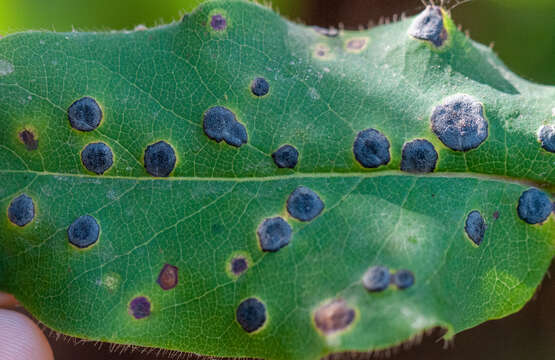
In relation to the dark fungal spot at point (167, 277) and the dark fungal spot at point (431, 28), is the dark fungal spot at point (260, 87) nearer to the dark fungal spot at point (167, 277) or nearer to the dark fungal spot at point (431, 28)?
the dark fungal spot at point (431, 28)

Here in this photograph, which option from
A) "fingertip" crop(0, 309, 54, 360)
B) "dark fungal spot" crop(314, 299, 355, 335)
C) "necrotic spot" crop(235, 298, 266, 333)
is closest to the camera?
"dark fungal spot" crop(314, 299, 355, 335)

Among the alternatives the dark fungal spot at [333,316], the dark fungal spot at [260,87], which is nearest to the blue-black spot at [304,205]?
the dark fungal spot at [333,316]

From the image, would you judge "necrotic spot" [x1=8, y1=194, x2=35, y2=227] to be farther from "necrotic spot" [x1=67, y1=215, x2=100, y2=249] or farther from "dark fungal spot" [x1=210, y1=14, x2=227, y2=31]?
"dark fungal spot" [x1=210, y1=14, x2=227, y2=31]

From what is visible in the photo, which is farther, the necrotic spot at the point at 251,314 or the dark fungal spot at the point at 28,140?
the dark fungal spot at the point at 28,140

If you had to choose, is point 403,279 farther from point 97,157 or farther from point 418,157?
point 97,157

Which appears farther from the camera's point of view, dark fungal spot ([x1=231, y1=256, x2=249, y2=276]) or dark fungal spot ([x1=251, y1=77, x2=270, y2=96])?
dark fungal spot ([x1=251, y1=77, x2=270, y2=96])

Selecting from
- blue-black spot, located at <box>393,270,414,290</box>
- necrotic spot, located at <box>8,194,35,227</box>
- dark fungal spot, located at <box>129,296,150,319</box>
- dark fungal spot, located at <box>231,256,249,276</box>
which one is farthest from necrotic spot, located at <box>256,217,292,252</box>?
necrotic spot, located at <box>8,194,35,227</box>

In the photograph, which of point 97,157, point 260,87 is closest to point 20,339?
point 97,157
